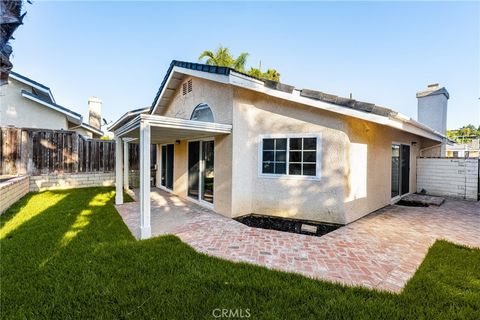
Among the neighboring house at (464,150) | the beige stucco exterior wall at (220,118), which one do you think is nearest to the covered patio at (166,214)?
the beige stucco exterior wall at (220,118)

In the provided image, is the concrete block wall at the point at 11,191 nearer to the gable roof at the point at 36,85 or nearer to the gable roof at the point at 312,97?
the gable roof at the point at 36,85

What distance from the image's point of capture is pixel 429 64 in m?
16.1

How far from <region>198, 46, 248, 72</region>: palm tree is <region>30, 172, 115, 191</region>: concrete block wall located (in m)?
18.3

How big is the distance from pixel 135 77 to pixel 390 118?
2327cm

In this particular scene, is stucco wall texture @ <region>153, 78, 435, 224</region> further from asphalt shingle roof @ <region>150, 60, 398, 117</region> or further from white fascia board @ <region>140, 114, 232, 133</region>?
asphalt shingle roof @ <region>150, 60, 398, 117</region>

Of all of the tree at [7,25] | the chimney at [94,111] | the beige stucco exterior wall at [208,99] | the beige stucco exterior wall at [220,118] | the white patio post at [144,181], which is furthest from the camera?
the chimney at [94,111]

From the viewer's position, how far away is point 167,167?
15727 mm

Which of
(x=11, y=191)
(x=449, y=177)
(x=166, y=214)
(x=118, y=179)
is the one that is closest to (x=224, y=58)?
(x=118, y=179)

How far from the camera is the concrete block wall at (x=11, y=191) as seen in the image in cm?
883

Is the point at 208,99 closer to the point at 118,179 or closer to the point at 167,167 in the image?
the point at 118,179

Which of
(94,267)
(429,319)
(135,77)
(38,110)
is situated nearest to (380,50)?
(429,319)

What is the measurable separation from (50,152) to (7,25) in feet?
44.9

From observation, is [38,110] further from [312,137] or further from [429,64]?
[429,64]

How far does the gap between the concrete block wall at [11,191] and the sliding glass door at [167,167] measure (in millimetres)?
7279
